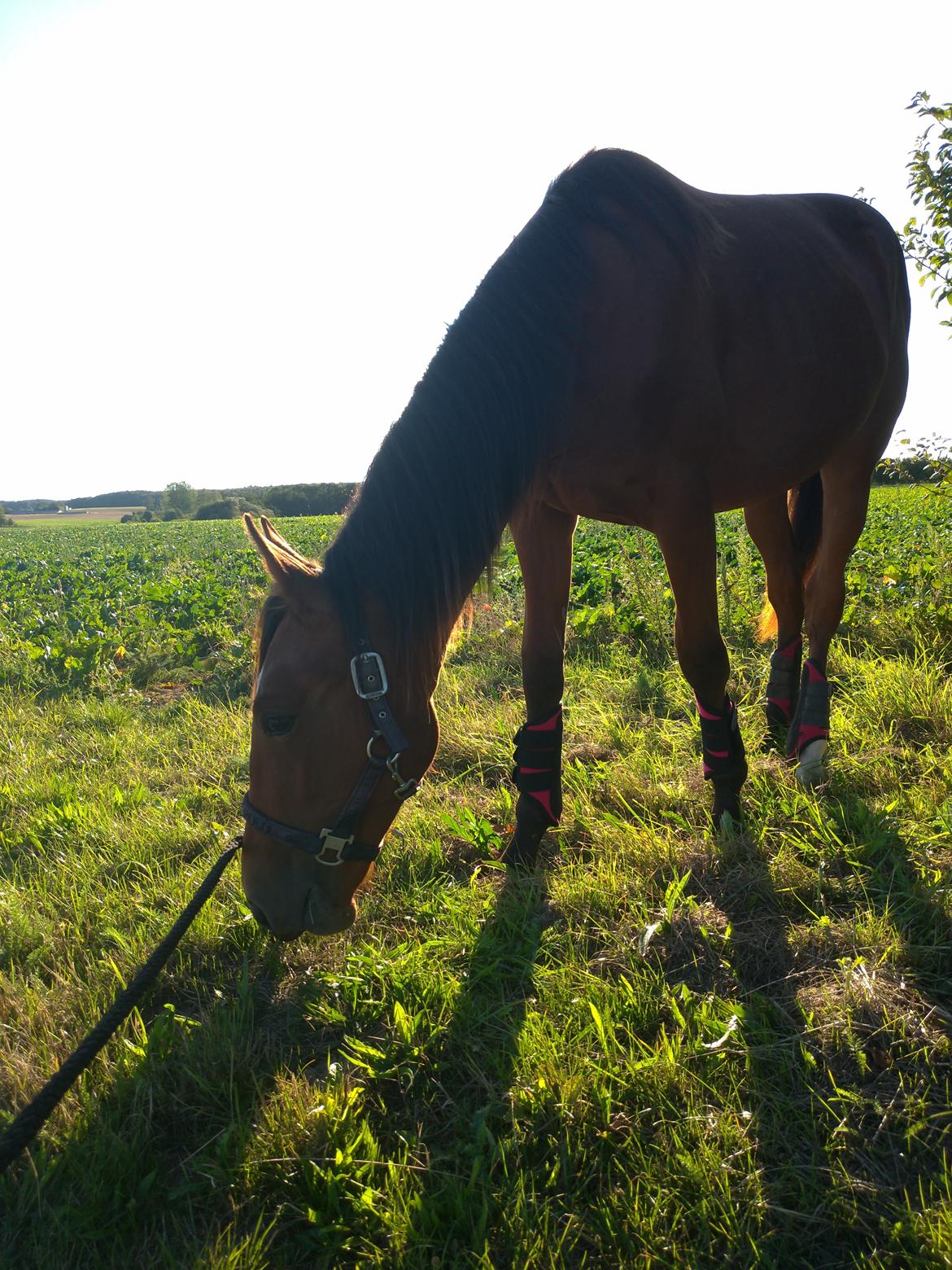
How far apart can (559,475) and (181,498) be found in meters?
74.1

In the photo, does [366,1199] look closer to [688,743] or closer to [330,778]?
[330,778]

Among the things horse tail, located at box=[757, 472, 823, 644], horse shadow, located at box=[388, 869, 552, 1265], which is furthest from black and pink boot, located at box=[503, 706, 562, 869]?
horse tail, located at box=[757, 472, 823, 644]

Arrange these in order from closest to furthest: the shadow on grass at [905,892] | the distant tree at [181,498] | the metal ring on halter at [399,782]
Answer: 1. the shadow on grass at [905,892]
2. the metal ring on halter at [399,782]
3. the distant tree at [181,498]

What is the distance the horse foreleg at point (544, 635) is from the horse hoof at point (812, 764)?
105cm

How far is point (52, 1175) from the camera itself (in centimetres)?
155

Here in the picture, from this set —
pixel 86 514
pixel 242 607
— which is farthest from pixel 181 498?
pixel 242 607

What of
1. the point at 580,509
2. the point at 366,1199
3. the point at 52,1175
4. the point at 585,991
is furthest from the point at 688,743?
the point at 52,1175

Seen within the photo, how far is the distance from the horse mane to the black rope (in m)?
0.94

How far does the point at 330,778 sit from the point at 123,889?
52.1 inches

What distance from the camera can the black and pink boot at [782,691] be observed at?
3.60m

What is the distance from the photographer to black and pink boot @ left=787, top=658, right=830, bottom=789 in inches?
123

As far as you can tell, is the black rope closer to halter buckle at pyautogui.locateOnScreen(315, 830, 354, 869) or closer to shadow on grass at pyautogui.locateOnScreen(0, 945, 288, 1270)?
shadow on grass at pyautogui.locateOnScreen(0, 945, 288, 1270)

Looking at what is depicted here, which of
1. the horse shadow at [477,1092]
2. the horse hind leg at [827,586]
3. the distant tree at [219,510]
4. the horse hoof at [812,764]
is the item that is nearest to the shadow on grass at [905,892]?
the horse hoof at [812,764]

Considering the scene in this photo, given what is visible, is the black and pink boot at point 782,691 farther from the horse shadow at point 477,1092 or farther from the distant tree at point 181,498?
the distant tree at point 181,498
